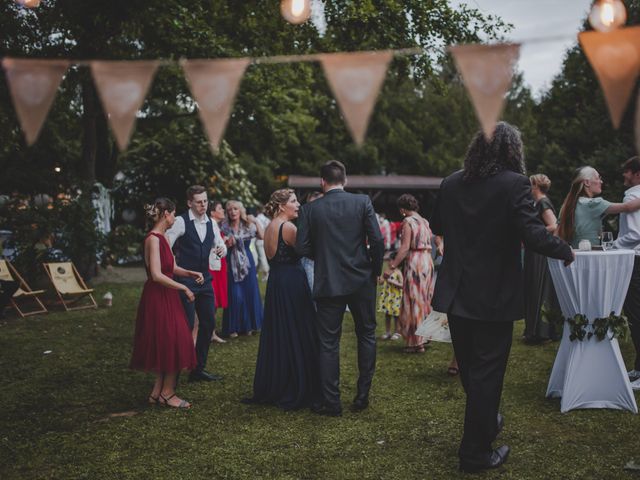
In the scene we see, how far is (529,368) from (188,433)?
356cm

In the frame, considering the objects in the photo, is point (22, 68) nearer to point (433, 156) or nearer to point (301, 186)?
point (301, 186)

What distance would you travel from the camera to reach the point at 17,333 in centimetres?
825

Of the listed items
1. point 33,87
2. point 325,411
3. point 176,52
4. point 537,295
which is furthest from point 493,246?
point 176,52

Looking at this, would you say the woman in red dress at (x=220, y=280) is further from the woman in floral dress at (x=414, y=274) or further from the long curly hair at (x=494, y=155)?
the long curly hair at (x=494, y=155)

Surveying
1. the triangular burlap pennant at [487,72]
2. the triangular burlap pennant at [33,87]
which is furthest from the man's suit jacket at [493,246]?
the triangular burlap pennant at [33,87]

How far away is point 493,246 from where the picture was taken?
340 centimetres

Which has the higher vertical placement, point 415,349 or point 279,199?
point 279,199

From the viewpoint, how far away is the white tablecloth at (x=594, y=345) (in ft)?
14.1

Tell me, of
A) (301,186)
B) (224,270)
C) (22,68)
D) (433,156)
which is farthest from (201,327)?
(433,156)

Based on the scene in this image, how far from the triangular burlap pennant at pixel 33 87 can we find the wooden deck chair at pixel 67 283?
24.4 ft

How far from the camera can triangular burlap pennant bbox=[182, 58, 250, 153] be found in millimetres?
3375

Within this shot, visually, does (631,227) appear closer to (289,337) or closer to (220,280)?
(289,337)

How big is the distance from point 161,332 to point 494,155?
9.53ft

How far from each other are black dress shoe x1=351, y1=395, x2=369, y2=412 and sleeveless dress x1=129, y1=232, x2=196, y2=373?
1.42 m
